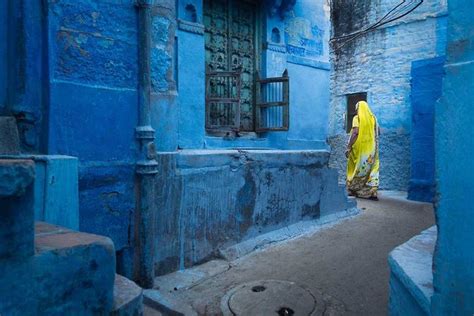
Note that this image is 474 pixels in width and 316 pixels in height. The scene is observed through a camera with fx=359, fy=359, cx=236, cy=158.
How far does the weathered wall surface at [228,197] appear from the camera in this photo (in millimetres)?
3533

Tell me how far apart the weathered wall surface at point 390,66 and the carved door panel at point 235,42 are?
5.56m

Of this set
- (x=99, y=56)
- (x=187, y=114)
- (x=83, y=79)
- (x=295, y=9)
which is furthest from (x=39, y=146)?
(x=295, y=9)

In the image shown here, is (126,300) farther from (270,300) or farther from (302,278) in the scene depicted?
(302,278)

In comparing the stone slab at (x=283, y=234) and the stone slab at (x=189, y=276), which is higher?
the stone slab at (x=283, y=234)

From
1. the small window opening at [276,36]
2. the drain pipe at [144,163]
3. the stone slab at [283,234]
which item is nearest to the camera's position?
the drain pipe at [144,163]

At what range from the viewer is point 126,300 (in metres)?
1.61

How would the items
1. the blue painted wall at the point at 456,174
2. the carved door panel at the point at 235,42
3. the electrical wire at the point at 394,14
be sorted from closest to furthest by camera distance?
the blue painted wall at the point at 456,174
the carved door panel at the point at 235,42
the electrical wire at the point at 394,14

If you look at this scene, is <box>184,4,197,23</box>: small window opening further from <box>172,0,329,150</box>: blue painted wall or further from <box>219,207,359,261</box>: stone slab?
<box>219,207,359,261</box>: stone slab

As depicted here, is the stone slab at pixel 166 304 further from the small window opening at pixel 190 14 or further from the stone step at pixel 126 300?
the small window opening at pixel 190 14

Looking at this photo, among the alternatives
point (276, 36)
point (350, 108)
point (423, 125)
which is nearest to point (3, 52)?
point (276, 36)

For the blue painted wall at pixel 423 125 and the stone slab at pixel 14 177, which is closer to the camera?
the stone slab at pixel 14 177

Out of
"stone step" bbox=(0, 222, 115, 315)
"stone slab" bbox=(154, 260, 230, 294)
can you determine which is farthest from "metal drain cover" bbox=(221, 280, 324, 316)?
"stone step" bbox=(0, 222, 115, 315)

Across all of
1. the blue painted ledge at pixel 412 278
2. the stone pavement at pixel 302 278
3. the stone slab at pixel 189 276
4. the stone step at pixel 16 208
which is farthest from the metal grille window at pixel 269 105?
the stone step at pixel 16 208

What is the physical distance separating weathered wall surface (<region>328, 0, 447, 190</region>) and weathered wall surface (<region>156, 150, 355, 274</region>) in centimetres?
484
